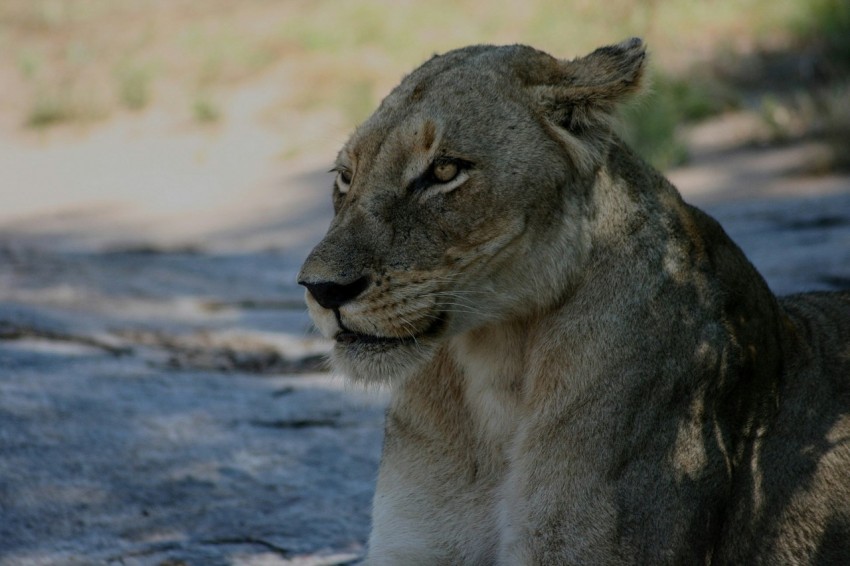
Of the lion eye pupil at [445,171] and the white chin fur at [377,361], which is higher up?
the lion eye pupil at [445,171]

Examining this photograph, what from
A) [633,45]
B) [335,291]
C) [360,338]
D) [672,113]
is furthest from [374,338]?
[672,113]

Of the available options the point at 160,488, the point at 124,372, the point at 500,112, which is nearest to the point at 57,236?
the point at 124,372

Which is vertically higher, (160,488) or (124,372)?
(124,372)

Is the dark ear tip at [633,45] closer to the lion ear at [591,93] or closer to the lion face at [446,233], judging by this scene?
the lion ear at [591,93]

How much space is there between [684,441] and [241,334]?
159 inches

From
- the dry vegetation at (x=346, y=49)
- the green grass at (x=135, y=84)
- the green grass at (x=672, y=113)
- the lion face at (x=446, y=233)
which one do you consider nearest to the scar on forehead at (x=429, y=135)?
the lion face at (x=446, y=233)

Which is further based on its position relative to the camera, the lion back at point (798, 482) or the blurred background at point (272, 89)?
the blurred background at point (272, 89)

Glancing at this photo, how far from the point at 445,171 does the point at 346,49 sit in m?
13.6

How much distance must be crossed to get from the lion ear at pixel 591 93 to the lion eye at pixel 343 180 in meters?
0.55

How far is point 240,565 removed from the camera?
12.4 feet

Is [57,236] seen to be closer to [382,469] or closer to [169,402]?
[169,402]

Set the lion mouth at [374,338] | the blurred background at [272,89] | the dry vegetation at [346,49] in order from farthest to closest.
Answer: the dry vegetation at [346,49]
the blurred background at [272,89]
the lion mouth at [374,338]

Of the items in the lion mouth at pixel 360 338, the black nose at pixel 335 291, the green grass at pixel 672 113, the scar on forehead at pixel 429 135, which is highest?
the green grass at pixel 672 113

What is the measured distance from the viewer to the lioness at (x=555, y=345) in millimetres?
3004
